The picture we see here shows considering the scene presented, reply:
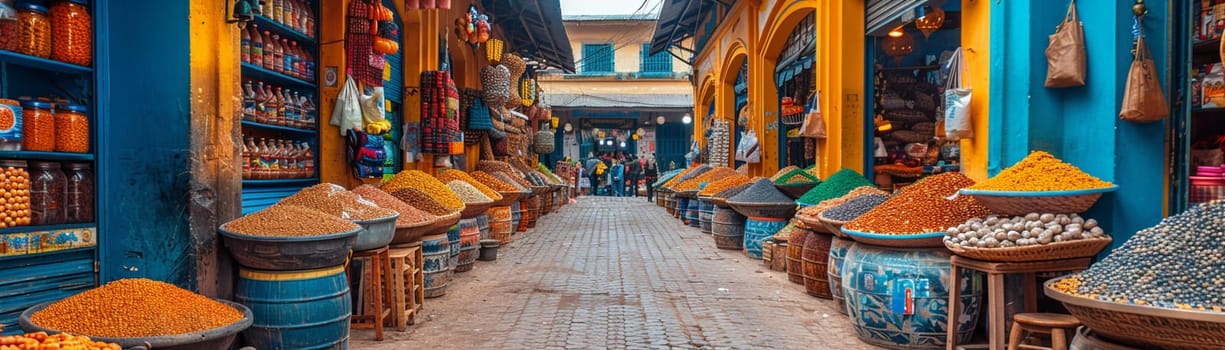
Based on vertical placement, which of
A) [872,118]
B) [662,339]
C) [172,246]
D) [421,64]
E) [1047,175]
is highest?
[421,64]

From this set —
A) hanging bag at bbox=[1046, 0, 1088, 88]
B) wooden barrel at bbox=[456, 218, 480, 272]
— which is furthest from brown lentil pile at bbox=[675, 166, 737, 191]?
hanging bag at bbox=[1046, 0, 1088, 88]

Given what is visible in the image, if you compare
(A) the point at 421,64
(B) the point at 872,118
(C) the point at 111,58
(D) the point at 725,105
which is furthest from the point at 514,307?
(D) the point at 725,105

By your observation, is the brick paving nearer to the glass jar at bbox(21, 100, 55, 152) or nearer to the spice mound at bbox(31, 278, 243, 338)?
the spice mound at bbox(31, 278, 243, 338)

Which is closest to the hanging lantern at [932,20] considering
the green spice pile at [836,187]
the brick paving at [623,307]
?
the green spice pile at [836,187]

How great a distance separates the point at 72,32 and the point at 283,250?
1.47 meters

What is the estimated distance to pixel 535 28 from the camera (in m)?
17.5

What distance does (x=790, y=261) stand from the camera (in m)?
7.35

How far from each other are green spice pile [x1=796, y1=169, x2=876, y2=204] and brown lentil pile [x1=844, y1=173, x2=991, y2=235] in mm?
2285

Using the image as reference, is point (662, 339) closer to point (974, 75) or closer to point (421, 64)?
point (974, 75)

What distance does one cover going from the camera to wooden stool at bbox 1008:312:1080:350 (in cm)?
391

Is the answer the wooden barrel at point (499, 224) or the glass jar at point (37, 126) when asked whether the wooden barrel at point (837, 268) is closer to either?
the glass jar at point (37, 126)

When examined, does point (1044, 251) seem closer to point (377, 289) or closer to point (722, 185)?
point (377, 289)

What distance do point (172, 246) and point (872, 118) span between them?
7420 millimetres

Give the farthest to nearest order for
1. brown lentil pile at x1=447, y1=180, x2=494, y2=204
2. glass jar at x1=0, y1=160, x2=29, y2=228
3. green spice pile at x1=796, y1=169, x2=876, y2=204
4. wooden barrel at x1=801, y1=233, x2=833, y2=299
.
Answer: brown lentil pile at x1=447, y1=180, x2=494, y2=204
green spice pile at x1=796, y1=169, x2=876, y2=204
wooden barrel at x1=801, y1=233, x2=833, y2=299
glass jar at x1=0, y1=160, x2=29, y2=228
